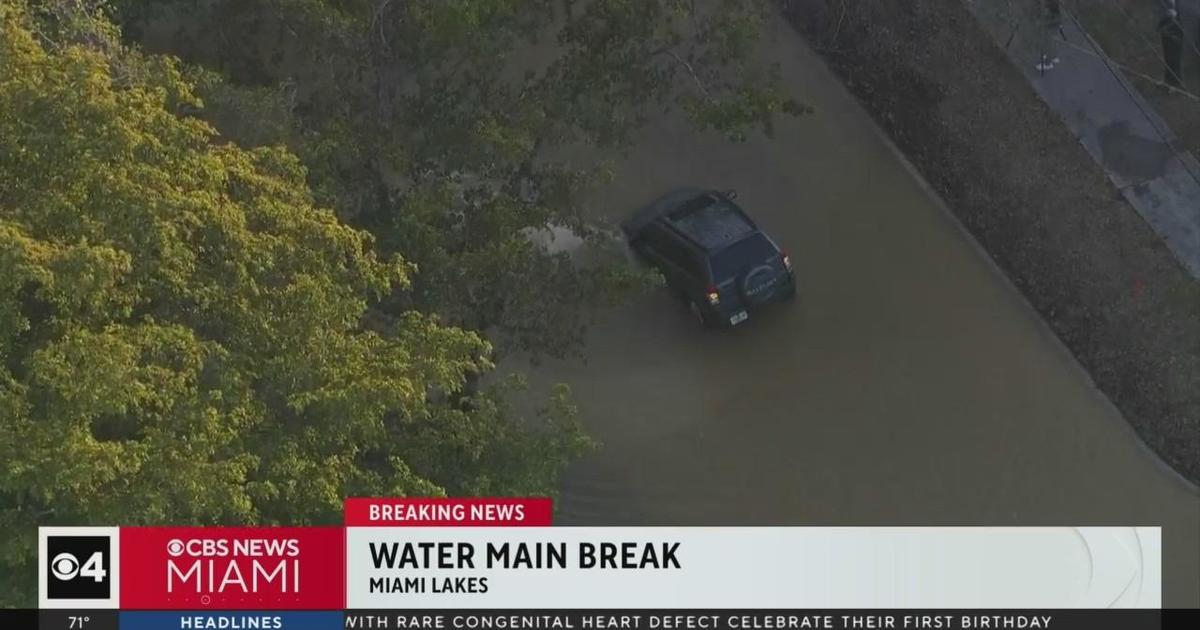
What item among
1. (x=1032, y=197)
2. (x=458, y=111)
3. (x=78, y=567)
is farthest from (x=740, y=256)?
(x=78, y=567)

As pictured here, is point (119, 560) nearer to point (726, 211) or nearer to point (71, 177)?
point (71, 177)

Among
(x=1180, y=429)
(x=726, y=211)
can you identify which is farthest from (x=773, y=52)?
(x=1180, y=429)

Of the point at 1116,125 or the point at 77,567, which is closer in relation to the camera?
the point at 77,567

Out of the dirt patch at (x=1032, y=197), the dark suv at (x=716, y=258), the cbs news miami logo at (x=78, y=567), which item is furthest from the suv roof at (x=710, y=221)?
the cbs news miami logo at (x=78, y=567)

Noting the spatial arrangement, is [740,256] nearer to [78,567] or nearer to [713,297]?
[713,297]

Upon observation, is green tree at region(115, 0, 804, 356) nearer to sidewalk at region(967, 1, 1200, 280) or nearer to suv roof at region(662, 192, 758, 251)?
suv roof at region(662, 192, 758, 251)

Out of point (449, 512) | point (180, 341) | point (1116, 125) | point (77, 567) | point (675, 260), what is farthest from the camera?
point (1116, 125)

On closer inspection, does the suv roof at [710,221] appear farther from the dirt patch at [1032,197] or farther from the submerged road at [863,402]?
the dirt patch at [1032,197]

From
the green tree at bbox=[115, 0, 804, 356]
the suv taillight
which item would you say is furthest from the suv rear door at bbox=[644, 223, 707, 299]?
the green tree at bbox=[115, 0, 804, 356]
